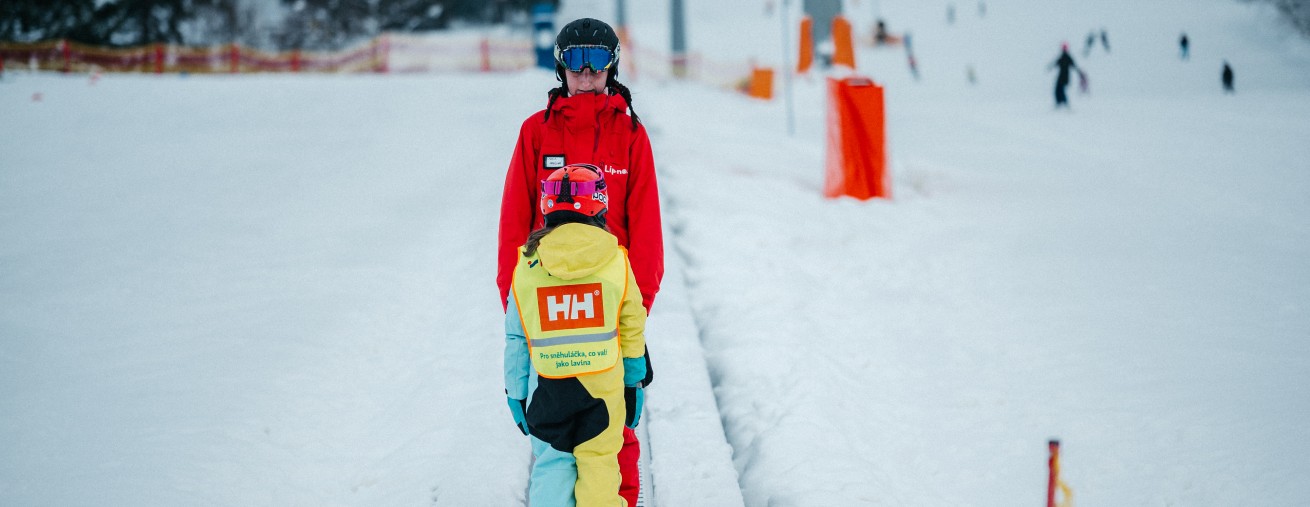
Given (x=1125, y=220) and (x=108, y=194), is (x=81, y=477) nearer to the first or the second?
(x=108, y=194)

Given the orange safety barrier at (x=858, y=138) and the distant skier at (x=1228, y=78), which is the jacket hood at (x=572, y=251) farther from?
the distant skier at (x=1228, y=78)

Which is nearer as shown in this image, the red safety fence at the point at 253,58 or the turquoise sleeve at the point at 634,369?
the turquoise sleeve at the point at 634,369

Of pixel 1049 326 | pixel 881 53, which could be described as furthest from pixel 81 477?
pixel 881 53

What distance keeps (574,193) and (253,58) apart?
100ft

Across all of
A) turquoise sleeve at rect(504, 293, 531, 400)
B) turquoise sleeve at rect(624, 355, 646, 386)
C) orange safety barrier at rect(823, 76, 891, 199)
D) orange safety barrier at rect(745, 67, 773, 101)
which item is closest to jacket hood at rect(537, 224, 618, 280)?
turquoise sleeve at rect(504, 293, 531, 400)

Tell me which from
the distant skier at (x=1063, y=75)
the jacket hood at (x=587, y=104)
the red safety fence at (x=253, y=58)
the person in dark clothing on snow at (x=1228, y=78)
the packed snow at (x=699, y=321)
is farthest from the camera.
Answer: the red safety fence at (x=253, y=58)

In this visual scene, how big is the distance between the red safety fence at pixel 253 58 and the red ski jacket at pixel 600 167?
21.8 metres

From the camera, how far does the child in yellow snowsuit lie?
2.62 m

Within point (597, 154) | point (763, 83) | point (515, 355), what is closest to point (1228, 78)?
point (763, 83)

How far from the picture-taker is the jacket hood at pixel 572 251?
257cm

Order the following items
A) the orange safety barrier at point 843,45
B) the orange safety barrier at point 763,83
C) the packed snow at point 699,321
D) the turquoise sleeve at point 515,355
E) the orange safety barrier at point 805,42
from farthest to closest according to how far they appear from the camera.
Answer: the orange safety barrier at point 763,83
the orange safety barrier at point 805,42
the orange safety barrier at point 843,45
the packed snow at point 699,321
the turquoise sleeve at point 515,355

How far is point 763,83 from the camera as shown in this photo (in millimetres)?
21641

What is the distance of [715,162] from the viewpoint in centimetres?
1067

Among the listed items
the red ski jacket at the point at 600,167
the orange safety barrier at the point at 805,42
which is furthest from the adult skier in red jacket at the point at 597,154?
the orange safety barrier at the point at 805,42
